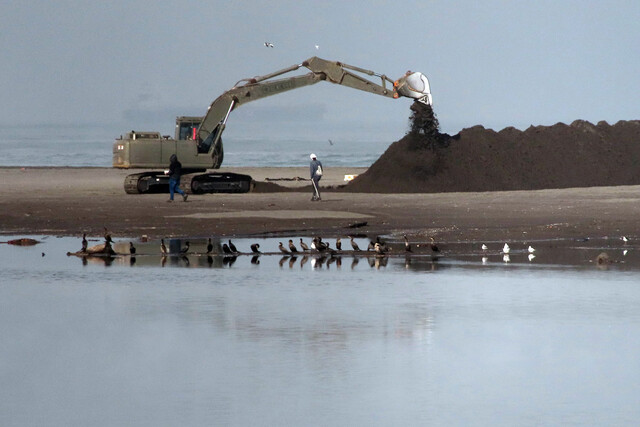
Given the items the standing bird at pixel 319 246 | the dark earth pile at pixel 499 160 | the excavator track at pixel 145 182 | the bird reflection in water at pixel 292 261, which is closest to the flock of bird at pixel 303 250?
the standing bird at pixel 319 246

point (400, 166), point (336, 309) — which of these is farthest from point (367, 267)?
point (400, 166)

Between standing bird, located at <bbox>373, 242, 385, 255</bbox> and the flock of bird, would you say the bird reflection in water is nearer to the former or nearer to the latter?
the flock of bird

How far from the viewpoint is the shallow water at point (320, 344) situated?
9.71 m

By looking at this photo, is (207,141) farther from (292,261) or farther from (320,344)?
(320,344)

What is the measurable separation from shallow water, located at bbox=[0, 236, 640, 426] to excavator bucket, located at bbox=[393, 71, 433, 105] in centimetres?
2330

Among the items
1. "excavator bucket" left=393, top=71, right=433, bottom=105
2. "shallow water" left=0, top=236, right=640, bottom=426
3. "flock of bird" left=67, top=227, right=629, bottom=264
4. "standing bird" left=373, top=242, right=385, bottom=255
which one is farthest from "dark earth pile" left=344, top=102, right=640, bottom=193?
"shallow water" left=0, top=236, right=640, bottom=426

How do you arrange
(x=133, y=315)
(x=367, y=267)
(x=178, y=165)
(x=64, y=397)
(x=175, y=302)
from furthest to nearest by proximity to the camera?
1. (x=178, y=165)
2. (x=367, y=267)
3. (x=175, y=302)
4. (x=133, y=315)
5. (x=64, y=397)

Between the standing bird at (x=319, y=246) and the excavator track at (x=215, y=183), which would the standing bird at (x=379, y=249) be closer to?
the standing bird at (x=319, y=246)

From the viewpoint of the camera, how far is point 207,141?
4653 cm

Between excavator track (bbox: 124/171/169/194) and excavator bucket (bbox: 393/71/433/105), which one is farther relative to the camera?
excavator track (bbox: 124/171/169/194)

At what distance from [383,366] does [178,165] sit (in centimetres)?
2933

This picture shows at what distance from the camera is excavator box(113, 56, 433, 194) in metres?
44.9

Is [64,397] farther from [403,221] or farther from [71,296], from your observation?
[403,221]

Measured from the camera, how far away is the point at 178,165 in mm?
40094
